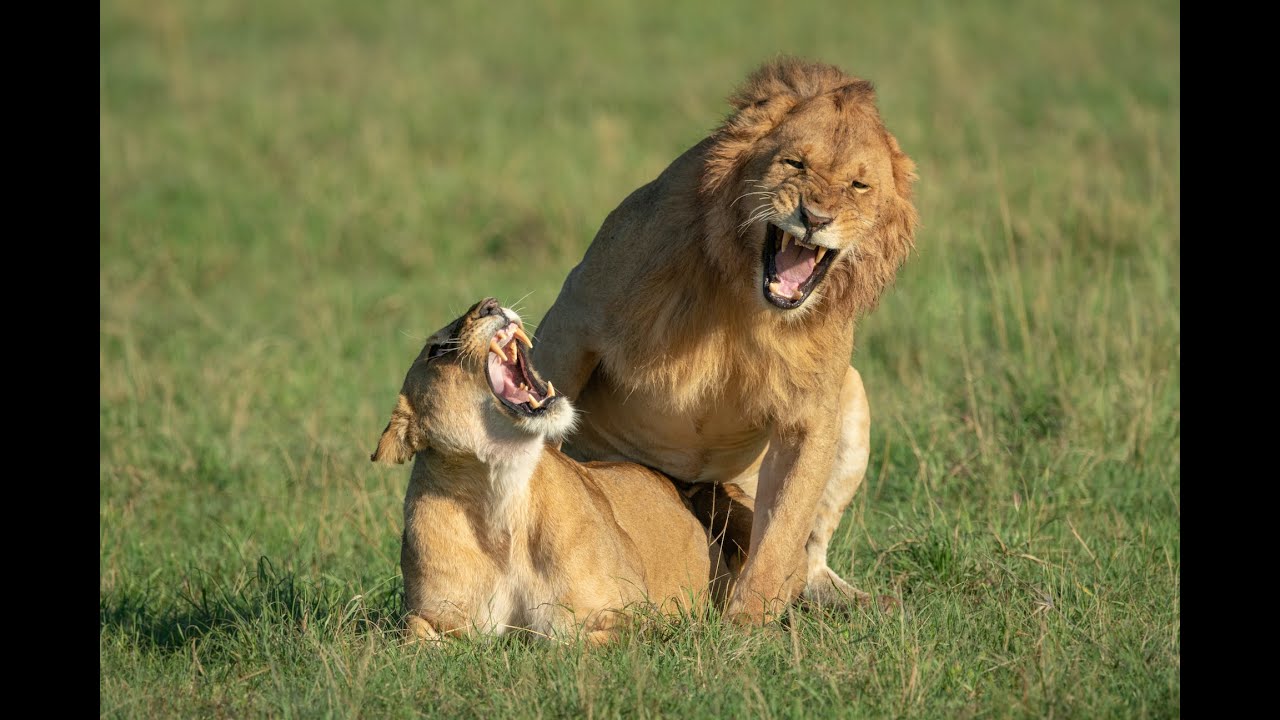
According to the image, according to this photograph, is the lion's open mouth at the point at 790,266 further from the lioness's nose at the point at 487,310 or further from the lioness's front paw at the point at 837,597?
the lioness's front paw at the point at 837,597

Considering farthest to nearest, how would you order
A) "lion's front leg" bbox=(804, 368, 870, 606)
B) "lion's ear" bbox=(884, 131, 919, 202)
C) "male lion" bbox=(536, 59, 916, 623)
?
"lion's front leg" bbox=(804, 368, 870, 606)
"lion's ear" bbox=(884, 131, 919, 202)
"male lion" bbox=(536, 59, 916, 623)

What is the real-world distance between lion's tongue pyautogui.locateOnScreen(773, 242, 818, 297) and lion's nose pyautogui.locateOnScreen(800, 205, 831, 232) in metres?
0.22

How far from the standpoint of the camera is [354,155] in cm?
1216

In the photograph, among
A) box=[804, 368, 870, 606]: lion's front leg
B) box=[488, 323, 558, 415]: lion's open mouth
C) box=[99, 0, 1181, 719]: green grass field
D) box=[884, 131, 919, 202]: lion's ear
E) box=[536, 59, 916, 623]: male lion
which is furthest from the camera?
box=[804, 368, 870, 606]: lion's front leg

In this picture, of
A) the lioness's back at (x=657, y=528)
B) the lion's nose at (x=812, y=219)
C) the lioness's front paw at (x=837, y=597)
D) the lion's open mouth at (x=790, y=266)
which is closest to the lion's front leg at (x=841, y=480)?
the lioness's front paw at (x=837, y=597)

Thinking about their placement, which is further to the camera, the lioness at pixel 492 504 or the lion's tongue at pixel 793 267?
the lion's tongue at pixel 793 267

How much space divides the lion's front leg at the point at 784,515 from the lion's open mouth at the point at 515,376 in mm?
893

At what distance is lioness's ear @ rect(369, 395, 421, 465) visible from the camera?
A: 14.4 feet

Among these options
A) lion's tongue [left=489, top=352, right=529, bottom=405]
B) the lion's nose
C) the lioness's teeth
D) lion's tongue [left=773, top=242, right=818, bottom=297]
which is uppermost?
the lion's nose

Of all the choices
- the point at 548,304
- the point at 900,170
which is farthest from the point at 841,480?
the point at 548,304

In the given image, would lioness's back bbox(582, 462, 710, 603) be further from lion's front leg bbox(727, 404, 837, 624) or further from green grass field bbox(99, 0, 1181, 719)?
green grass field bbox(99, 0, 1181, 719)

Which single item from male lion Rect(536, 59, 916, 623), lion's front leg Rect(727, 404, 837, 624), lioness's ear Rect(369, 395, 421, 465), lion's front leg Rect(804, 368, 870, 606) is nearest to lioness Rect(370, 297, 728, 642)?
lioness's ear Rect(369, 395, 421, 465)

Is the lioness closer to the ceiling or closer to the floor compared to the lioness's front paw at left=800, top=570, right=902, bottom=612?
closer to the ceiling

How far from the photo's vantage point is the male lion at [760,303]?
176 inches
